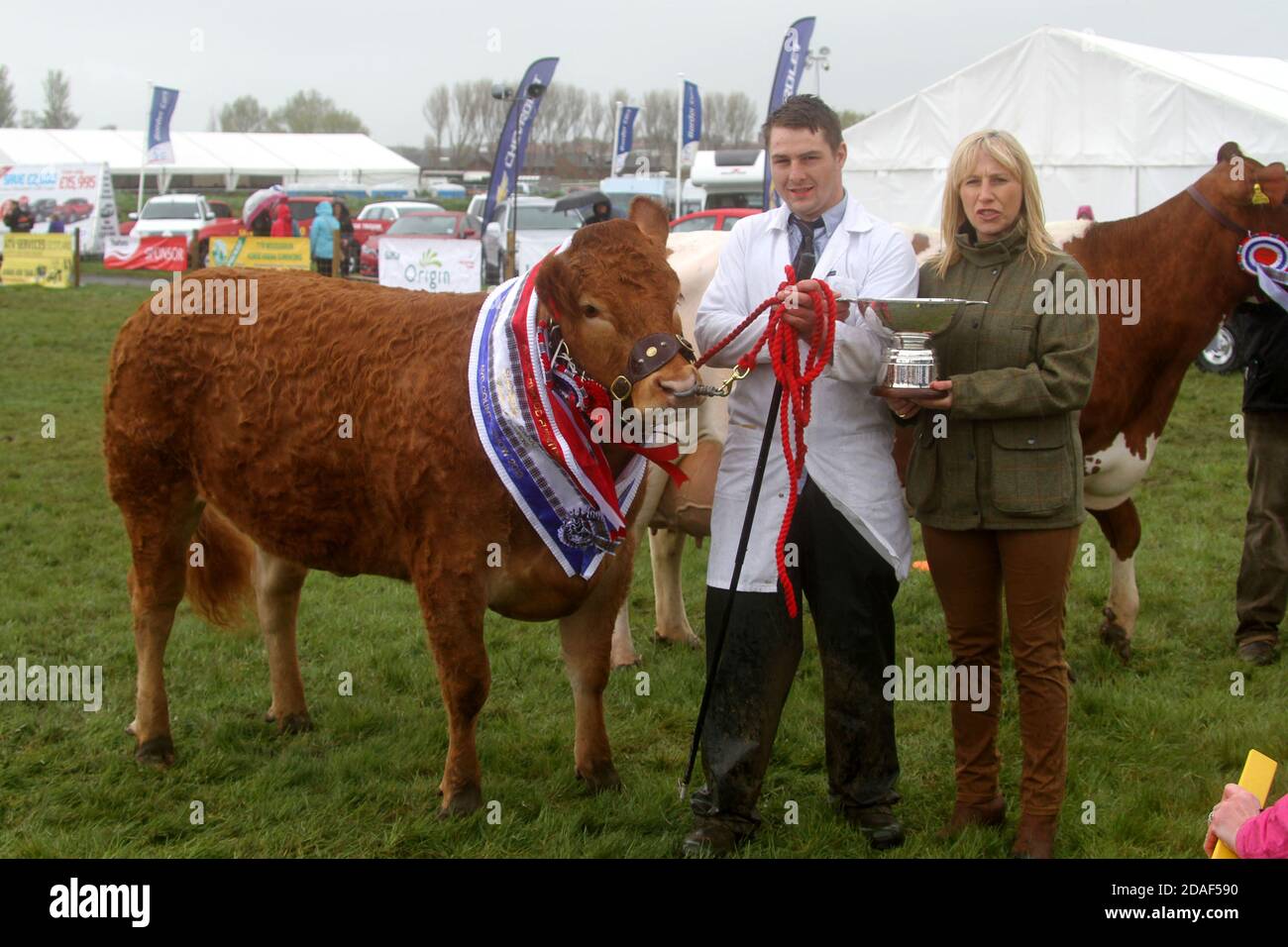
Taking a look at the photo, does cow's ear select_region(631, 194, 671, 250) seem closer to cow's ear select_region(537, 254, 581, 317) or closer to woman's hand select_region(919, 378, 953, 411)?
cow's ear select_region(537, 254, 581, 317)

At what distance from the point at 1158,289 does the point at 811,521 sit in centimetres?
223

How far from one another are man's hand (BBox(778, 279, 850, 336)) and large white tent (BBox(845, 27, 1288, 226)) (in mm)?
11687

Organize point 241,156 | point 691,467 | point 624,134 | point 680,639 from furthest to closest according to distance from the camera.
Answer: point 241,156 < point 624,134 < point 680,639 < point 691,467

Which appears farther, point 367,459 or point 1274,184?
point 1274,184

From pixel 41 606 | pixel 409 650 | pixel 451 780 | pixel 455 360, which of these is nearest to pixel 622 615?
pixel 409 650

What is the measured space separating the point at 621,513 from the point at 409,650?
2045 mm

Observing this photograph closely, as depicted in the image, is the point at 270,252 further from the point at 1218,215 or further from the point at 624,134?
the point at 1218,215

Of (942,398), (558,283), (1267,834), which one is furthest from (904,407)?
(1267,834)

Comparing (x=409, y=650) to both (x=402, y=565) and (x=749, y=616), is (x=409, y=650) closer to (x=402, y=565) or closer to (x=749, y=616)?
(x=402, y=565)

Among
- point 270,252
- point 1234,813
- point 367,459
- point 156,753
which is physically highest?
point 270,252

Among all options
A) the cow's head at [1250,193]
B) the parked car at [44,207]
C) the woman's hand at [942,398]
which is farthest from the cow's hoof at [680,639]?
the parked car at [44,207]

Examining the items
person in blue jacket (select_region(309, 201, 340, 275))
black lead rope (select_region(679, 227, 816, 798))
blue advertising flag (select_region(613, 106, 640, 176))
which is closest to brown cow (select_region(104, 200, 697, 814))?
black lead rope (select_region(679, 227, 816, 798))

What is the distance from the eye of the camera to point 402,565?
4.00 meters

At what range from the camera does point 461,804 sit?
394cm
